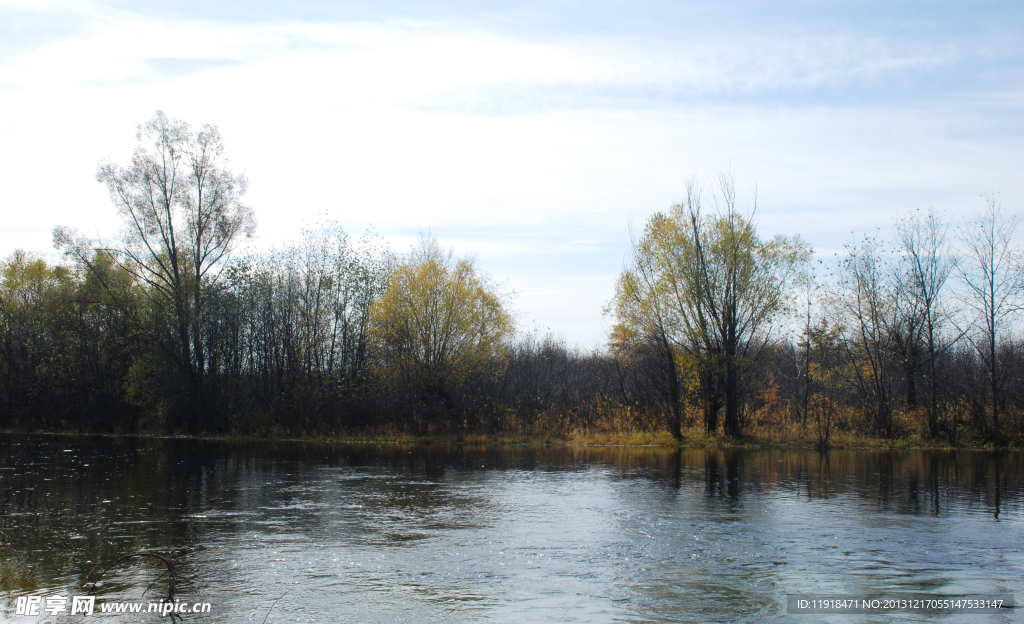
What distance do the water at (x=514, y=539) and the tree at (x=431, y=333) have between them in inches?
532

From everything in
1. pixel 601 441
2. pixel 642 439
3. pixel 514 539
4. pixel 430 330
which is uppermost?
pixel 430 330

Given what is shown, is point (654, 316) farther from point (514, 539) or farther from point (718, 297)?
point (514, 539)

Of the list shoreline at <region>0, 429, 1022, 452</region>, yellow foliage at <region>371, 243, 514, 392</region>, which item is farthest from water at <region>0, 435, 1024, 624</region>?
yellow foliage at <region>371, 243, 514, 392</region>

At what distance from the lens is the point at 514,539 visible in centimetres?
1081

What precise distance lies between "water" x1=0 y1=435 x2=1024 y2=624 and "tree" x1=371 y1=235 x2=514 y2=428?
13.5 m

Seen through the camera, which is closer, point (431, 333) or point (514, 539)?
point (514, 539)

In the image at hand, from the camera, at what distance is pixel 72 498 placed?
1420cm

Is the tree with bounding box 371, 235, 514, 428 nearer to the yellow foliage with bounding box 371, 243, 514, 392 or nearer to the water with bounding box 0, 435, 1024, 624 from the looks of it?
the yellow foliage with bounding box 371, 243, 514, 392

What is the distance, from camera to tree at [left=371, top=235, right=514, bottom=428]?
110 feet

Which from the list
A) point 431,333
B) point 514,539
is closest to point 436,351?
point 431,333

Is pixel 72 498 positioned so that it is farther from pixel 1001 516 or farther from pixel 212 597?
pixel 1001 516

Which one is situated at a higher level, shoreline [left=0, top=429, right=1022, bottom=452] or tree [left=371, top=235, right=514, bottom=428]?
tree [left=371, top=235, right=514, bottom=428]

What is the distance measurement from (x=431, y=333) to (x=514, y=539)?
23719 mm

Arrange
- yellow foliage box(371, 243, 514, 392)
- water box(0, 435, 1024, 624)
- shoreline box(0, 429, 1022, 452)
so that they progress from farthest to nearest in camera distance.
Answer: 1. yellow foliage box(371, 243, 514, 392)
2. shoreline box(0, 429, 1022, 452)
3. water box(0, 435, 1024, 624)
